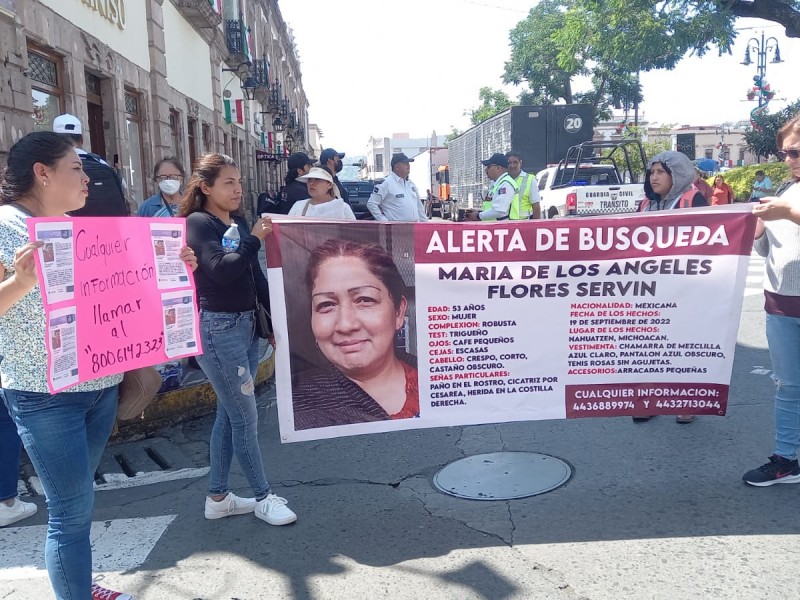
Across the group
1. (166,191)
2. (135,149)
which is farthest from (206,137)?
(166,191)

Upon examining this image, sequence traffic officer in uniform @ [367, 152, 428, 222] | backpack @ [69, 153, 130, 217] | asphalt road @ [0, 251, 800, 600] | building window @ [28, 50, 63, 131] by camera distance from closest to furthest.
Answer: asphalt road @ [0, 251, 800, 600] → backpack @ [69, 153, 130, 217] → traffic officer in uniform @ [367, 152, 428, 222] → building window @ [28, 50, 63, 131]

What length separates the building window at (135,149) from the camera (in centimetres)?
1321

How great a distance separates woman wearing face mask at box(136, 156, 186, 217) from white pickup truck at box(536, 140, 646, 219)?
8208 millimetres

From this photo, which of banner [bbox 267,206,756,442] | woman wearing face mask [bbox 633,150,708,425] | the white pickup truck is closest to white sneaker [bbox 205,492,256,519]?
banner [bbox 267,206,756,442]

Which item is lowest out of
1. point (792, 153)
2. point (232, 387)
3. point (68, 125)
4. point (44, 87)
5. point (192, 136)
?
point (232, 387)

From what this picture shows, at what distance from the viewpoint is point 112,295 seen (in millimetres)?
3045

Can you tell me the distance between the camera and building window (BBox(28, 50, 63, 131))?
920 centimetres

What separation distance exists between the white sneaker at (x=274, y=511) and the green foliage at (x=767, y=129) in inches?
1382

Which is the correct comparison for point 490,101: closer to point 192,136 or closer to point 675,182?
point 192,136

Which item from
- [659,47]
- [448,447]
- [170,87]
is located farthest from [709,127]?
[448,447]

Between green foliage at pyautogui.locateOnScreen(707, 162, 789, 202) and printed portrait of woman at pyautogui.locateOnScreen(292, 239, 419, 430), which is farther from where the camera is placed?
Result: green foliage at pyautogui.locateOnScreen(707, 162, 789, 202)

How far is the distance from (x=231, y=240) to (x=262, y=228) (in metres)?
0.21

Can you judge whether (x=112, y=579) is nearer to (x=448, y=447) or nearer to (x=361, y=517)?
(x=361, y=517)

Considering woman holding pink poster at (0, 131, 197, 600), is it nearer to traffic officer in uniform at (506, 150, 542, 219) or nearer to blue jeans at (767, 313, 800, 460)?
blue jeans at (767, 313, 800, 460)
